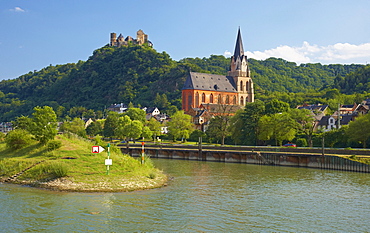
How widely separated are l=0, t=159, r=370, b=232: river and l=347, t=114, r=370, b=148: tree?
78.4ft

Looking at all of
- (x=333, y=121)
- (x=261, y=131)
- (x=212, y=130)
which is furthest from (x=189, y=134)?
(x=333, y=121)

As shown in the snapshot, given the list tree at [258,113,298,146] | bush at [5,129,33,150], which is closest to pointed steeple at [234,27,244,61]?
tree at [258,113,298,146]

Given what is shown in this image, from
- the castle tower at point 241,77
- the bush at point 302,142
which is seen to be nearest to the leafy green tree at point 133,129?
the bush at point 302,142

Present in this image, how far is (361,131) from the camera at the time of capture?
200 ft

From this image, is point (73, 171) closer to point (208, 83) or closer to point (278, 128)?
point (278, 128)

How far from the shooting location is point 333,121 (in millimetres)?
101188

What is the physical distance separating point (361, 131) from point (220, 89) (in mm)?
103617

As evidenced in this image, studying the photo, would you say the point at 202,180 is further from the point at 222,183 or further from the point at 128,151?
the point at 128,151

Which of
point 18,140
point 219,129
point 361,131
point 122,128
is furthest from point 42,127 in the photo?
point 219,129

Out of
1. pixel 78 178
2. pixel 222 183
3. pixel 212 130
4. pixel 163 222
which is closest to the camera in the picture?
pixel 163 222

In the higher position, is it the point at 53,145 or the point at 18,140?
the point at 18,140

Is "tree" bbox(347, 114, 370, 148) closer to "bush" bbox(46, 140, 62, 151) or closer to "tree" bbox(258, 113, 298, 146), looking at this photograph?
"tree" bbox(258, 113, 298, 146)

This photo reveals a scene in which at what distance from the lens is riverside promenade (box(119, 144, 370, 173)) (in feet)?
169

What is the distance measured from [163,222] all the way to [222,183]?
1640 cm
